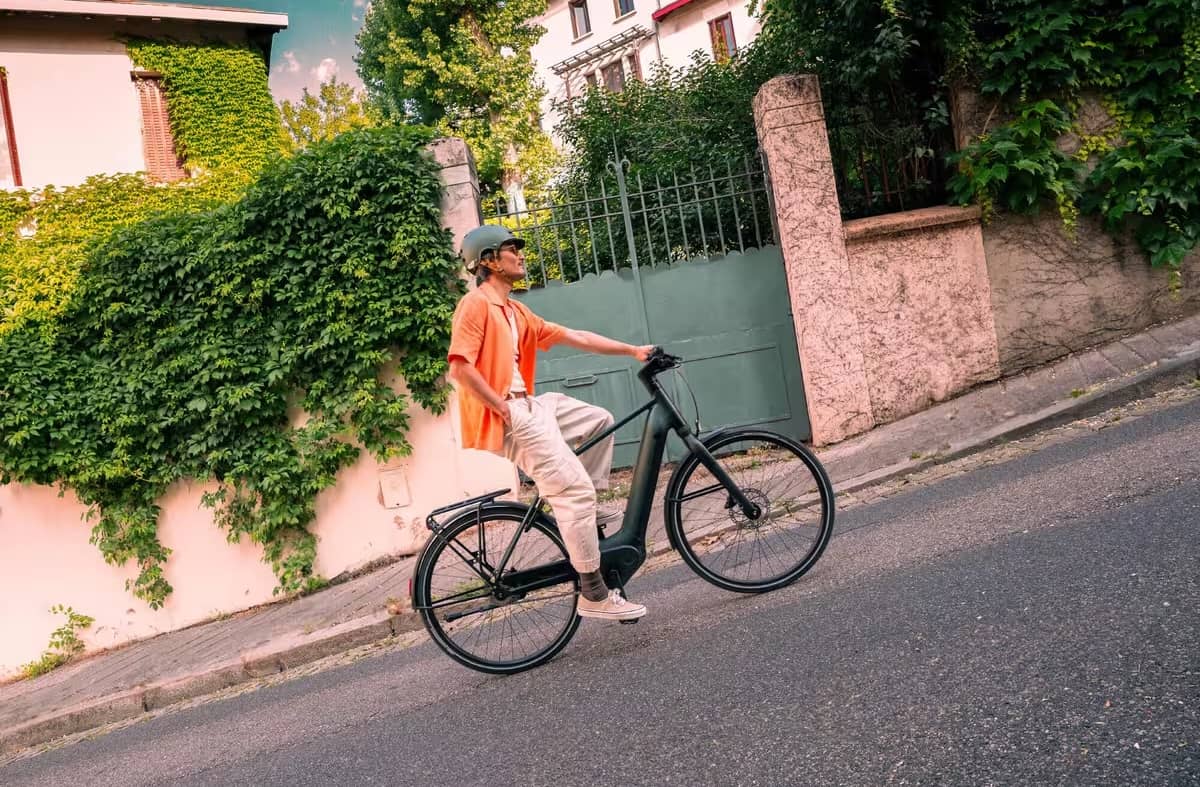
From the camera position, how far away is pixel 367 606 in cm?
665

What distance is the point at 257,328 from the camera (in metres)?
7.89

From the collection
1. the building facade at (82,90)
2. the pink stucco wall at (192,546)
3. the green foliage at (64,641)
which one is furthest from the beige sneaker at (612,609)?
the building facade at (82,90)

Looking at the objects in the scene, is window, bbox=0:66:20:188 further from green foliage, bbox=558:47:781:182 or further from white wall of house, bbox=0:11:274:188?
green foliage, bbox=558:47:781:182

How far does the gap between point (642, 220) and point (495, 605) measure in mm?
5681

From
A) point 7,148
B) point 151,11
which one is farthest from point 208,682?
point 151,11

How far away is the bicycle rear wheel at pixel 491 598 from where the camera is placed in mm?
4246

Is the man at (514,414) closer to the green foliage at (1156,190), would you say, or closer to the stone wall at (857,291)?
the stone wall at (857,291)

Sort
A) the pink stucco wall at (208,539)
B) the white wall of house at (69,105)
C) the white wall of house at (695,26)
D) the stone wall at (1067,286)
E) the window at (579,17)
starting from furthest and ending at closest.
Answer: the window at (579,17)
the white wall of house at (695,26)
the white wall of house at (69,105)
the stone wall at (1067,286)
the pink stucco wall at (208,539)

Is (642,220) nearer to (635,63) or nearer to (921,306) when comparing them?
(921,306)

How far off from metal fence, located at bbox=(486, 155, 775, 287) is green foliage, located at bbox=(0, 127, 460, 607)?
106cm

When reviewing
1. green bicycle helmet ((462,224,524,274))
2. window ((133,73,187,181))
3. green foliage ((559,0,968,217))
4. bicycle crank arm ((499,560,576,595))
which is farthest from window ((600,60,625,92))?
bicycle crank arm ((499,560,576,595))

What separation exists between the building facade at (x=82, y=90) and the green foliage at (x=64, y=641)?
10.0 m

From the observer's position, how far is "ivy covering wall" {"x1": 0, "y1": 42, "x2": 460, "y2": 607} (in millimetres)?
7738

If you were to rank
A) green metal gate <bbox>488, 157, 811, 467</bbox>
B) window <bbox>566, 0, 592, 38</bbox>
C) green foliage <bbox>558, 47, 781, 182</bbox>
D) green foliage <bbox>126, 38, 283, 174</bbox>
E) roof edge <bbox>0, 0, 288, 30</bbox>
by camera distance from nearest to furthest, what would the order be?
1. green metal gate <bbox>488, 157, 811, 467</bbox>
2. green foliage <bbox>558, 47, 781, 182</bbox>
3. roof edge <bbox>0, 0, 288, 30</bbox>
4. green foliage <bbox>126, 38, 283, 174</bbox>
5. window <bbox>566, 0, 592, 38</bbox>
